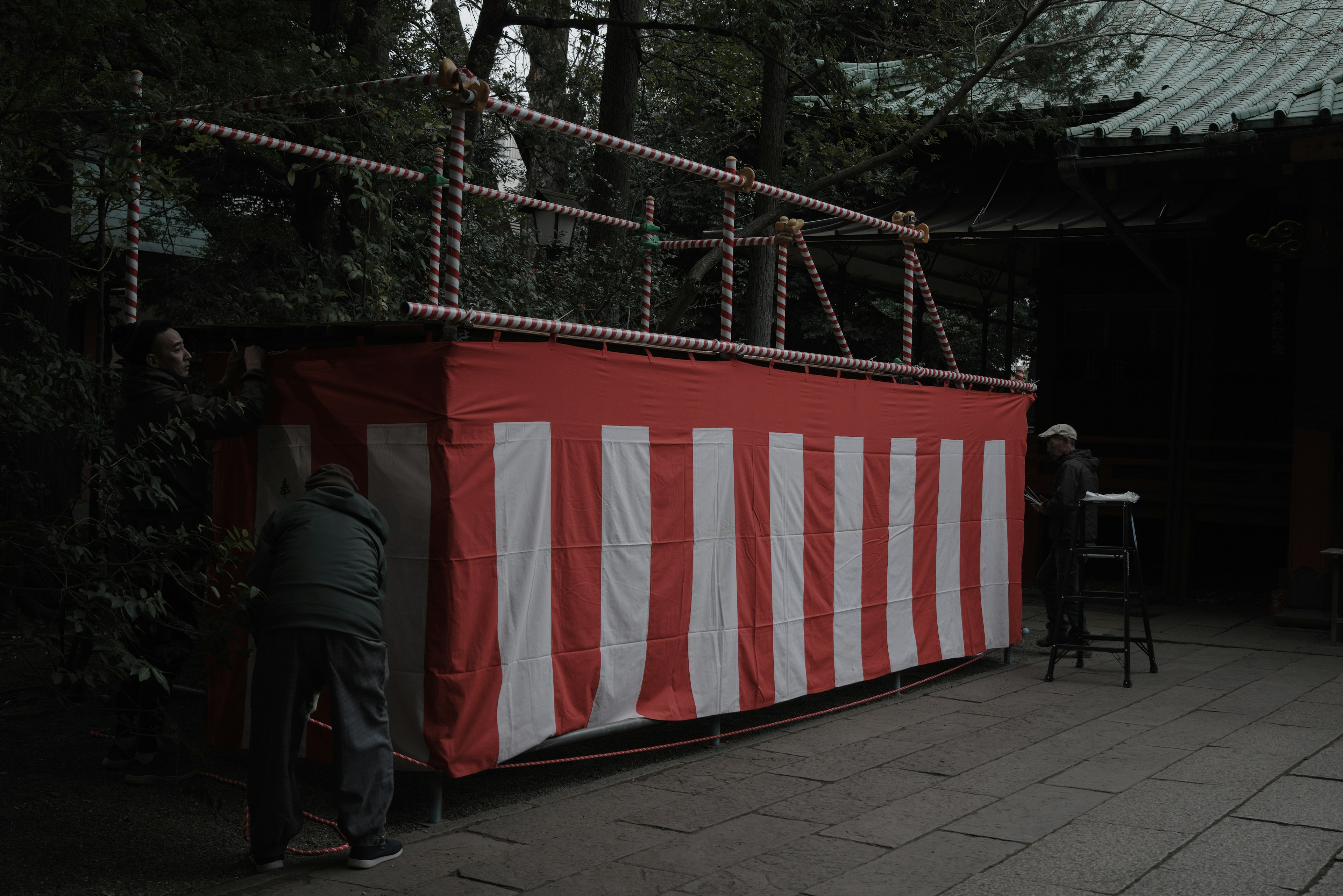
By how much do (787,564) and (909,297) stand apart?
7.00ft

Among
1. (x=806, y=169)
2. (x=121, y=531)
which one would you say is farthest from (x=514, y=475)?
(x=806, y=169)

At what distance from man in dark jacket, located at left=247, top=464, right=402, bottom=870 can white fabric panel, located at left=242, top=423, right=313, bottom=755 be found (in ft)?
2.75

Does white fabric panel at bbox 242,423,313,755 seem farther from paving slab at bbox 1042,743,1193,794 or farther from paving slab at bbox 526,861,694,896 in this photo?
paving slab at bbox 1042,743,1193,794

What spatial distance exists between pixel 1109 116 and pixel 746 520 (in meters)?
8.97

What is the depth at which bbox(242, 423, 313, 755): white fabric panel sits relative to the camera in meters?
5.30

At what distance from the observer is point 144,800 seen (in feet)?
16.6

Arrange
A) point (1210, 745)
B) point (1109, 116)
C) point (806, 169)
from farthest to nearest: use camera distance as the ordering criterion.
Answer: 1. point (1109, 116)
2. point (806, 169)
3. point (1210, 745)

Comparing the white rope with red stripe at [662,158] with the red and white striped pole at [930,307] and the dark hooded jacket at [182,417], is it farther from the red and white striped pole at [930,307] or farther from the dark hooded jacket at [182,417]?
the dark hooded jacket at [182,417]

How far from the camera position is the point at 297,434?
5.33 meters

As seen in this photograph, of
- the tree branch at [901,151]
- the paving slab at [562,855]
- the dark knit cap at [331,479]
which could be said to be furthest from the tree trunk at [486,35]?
the paving slab at [562,855]

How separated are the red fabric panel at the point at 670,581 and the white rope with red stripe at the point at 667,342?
48 cm

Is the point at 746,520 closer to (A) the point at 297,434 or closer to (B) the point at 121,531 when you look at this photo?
(A) the point at 297,434

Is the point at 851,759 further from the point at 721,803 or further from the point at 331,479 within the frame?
the point at 331,479

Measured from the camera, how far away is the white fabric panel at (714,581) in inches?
239
